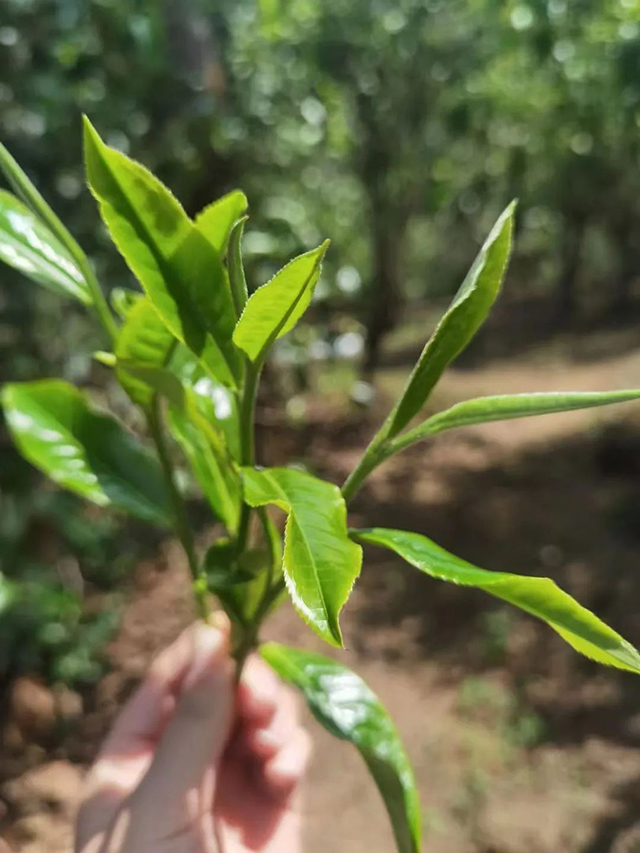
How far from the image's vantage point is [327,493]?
65 centimetres

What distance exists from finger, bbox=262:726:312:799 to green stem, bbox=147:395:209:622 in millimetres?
421

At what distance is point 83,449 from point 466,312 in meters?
0.49

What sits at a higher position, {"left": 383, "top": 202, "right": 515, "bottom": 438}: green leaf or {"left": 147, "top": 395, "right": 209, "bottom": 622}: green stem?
{"left": 383, "top": 202, "right": 515, "bottom": 438}: green leaf

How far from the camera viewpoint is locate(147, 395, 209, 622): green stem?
85cm

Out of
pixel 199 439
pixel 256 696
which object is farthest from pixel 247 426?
pixel 256 696

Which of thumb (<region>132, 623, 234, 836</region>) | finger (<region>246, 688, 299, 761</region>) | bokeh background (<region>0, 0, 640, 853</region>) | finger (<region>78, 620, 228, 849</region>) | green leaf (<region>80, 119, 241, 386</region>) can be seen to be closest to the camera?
green leaf (<region>80, 119, 241, 386</region>)

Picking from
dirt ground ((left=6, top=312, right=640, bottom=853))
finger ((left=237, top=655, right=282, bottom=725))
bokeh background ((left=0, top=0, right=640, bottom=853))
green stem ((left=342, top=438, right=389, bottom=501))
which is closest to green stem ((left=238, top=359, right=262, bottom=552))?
green stem ((left=342, top=438, right=389, bottom=501))

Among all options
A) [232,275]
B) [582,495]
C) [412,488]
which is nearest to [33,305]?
[232,275]

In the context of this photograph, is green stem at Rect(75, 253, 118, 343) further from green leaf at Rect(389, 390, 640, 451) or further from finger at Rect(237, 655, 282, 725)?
finger at Rect(237, 655, 282, 725)

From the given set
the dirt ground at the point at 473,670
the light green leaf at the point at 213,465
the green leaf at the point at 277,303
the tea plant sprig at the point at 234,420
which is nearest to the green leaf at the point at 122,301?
the tea plant sprig at the point at 234,420

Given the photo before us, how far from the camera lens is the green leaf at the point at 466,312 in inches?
26.3

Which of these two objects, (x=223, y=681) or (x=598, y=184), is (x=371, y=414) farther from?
(x=223, y=681)

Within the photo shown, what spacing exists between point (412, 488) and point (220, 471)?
3232mm

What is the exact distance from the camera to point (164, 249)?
65 cm
